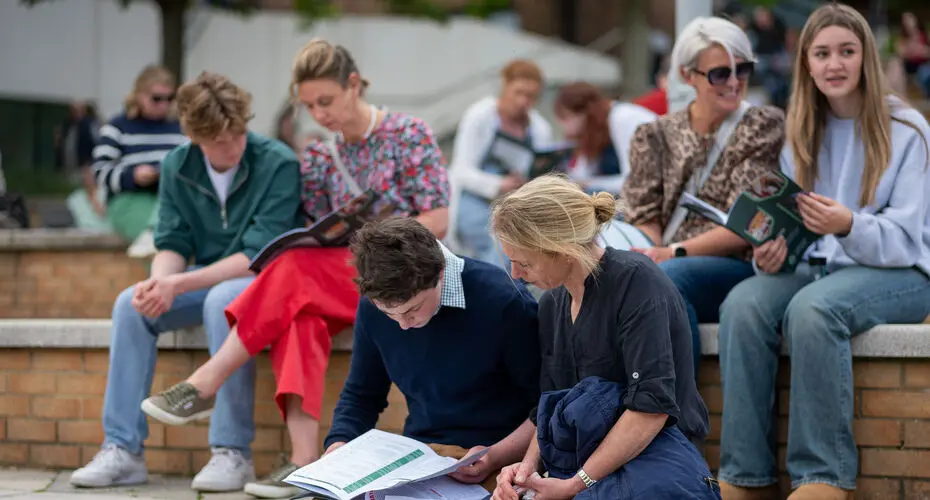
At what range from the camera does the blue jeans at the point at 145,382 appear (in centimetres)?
518

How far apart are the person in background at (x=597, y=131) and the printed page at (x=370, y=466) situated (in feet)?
12.1

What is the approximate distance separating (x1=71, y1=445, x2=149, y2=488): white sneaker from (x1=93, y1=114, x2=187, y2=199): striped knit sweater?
9.13 ft

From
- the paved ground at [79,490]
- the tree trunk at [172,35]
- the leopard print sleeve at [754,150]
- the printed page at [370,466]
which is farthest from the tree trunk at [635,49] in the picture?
the printed page at [370,466]

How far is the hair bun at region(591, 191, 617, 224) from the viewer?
371 centimetres

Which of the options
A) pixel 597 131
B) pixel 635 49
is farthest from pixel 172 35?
pixel 597 131

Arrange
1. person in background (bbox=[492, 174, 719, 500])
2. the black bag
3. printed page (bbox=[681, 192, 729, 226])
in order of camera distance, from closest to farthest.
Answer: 1. person in background (bbox=[492, 174, 719, 500])
2. printed page (bbox=[681, 192, 729, 226])
3. the black bag

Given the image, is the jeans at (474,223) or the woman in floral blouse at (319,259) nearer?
the woman in floral blouse at (319,259)

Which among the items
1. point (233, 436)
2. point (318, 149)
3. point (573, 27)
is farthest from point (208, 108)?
point (573, 27)

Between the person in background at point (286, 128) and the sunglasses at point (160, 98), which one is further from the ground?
the sunglasses at point (160, 98)

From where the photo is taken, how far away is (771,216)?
4.54 metres

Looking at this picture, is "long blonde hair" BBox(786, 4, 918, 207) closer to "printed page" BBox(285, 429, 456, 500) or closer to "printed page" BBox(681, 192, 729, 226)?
"printed page" BBox(681, 192, 729, 226)

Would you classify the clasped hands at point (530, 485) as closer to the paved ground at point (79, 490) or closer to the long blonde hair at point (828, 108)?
the paved ground at point (79, 490)

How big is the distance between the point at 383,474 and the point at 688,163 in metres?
2.01

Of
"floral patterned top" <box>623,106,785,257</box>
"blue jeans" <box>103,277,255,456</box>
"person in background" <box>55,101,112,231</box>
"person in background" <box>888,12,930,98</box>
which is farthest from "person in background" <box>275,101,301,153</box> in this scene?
"person in background" <box>888,12,930,98</box>
